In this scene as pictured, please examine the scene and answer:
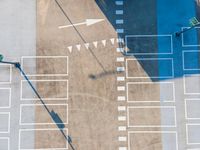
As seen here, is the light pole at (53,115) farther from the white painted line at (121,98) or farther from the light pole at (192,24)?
the light pole at (192,24)

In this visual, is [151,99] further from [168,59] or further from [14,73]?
[14,73]

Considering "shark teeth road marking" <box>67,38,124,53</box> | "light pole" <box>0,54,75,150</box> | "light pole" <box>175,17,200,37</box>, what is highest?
"light pole" <box>175,17,200,37</box>

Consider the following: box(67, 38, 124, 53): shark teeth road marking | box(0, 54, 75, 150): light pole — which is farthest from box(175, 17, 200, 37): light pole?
box(0, 54, 75, 150): light pole

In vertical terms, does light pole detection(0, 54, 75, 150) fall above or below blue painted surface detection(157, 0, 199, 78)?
below

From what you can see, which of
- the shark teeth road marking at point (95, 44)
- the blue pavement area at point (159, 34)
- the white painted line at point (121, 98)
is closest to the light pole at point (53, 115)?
the shark teeth road marking at point (95, 44)

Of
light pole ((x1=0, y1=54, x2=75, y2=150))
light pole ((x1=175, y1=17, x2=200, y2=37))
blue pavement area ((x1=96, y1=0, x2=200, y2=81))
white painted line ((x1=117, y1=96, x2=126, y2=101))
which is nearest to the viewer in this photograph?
light pole ((x1=175, y1=17, x2=200, y2=37))

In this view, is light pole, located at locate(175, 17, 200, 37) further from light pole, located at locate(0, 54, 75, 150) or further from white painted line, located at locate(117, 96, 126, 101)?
light pole, located at locate(0, 54, 75, 150)

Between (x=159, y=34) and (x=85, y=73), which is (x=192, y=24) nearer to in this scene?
(x=159, y=34)

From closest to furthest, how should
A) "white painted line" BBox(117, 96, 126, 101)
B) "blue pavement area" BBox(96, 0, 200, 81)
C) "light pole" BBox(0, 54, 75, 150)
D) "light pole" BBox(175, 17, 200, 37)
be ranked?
"light pole" BBox(175, 17, 200, 37) → "light pole" BBox(0, 54, 75, 150) → "white painted line" BBox(117, 96, 126, 101) → "blue pavement area" BBox(96, 0, 200, 81)
